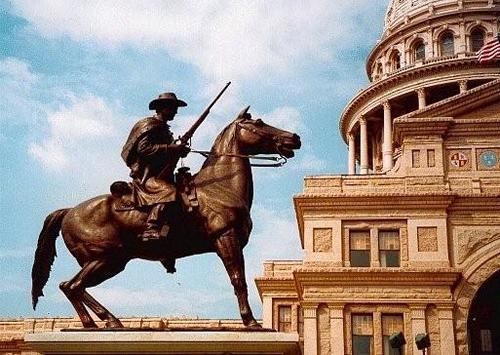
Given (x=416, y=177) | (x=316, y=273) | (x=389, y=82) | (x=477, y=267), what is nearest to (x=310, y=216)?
(x=316, y=273)

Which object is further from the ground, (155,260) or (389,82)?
(389,82)

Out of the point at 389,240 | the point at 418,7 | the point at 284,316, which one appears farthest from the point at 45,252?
the point at 418,7

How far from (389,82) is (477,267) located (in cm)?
3145

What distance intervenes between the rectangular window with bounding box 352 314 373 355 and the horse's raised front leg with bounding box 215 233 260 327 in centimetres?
2578

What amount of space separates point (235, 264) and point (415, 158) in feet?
94.6

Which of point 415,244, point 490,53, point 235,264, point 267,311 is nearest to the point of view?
point 235,264

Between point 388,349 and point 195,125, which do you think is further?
point 388,349

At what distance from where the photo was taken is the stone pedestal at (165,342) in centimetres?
Answer: 953

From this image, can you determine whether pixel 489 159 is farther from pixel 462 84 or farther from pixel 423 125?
pixel 462 84

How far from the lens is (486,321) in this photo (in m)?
38.9

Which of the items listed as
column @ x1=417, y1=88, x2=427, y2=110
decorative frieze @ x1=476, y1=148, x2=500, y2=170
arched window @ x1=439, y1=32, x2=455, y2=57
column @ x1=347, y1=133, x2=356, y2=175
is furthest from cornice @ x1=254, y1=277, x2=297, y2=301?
arched window @ x1=439, y1=32, x2=455, y2=57

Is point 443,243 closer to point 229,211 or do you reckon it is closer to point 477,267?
point 477,267

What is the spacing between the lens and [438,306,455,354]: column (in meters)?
34.2

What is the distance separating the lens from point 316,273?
35625 millimetres
